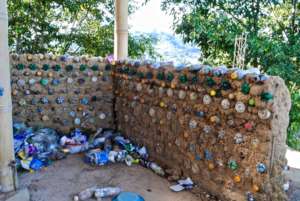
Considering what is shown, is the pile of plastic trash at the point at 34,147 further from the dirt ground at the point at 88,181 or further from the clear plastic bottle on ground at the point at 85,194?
the clear plastic bottle on ground at the point at 85,194

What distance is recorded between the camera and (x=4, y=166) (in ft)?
7.42

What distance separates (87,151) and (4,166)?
1.11 meters

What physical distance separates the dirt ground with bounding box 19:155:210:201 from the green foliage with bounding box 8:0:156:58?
3290mm

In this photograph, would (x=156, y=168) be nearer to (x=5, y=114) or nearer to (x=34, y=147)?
(x=34, y=147)

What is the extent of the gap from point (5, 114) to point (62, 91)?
134 centimetres

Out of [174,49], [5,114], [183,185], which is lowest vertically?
[183,185]

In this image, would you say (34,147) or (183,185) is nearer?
(183,185)

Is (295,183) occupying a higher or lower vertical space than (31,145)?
lower

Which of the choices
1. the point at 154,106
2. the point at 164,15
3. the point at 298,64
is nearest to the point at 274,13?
the point at 298,64

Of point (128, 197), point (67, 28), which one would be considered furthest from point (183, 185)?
point (67, 28)

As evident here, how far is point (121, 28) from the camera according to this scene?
3.81 m

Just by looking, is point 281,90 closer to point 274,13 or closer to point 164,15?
point 274,13

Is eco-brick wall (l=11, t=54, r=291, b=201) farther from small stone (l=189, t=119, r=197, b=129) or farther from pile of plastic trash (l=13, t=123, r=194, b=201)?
pile of plastic trash (l=13, t=123, r=194, b=201)

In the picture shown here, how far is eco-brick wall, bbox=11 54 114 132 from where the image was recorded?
11.0 feet
